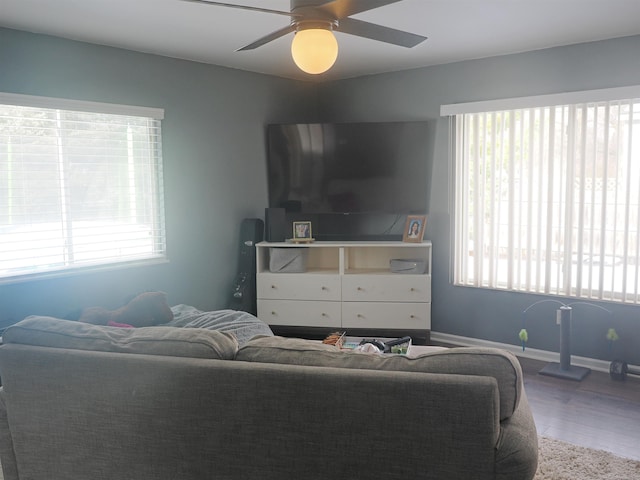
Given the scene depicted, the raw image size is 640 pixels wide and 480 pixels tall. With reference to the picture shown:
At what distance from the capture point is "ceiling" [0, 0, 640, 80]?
3.06 m

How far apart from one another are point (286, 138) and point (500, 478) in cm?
383

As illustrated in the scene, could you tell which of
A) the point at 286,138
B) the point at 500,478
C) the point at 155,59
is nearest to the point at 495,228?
the point at 286,138

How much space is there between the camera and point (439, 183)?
4770mm

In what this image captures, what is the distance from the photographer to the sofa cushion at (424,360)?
1.60 meters

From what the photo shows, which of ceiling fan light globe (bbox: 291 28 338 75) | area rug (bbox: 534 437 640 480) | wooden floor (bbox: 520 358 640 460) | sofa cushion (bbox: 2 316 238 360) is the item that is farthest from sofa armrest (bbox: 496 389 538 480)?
wooden floor (bbox: 520 358 640 460)

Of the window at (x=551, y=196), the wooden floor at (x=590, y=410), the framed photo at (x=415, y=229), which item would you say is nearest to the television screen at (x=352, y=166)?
the framed photo at (x=415, y=229)

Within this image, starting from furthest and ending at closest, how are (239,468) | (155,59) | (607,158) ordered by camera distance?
(155,59) < (607,158) < (239,468)

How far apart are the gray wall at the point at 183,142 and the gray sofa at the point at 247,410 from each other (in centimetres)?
195

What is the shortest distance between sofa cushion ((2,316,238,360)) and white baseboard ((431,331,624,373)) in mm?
3155

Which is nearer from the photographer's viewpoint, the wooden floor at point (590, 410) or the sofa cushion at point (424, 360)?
the sofa cushion at point (424, 360)

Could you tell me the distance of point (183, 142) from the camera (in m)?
4.42

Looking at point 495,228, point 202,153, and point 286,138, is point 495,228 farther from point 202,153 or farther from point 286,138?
point 202,153

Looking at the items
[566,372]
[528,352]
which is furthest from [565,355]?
[528,352]

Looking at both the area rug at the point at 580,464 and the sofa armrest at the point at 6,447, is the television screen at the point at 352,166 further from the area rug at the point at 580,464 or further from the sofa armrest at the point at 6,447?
the sofa armrest at the point at 6,447
